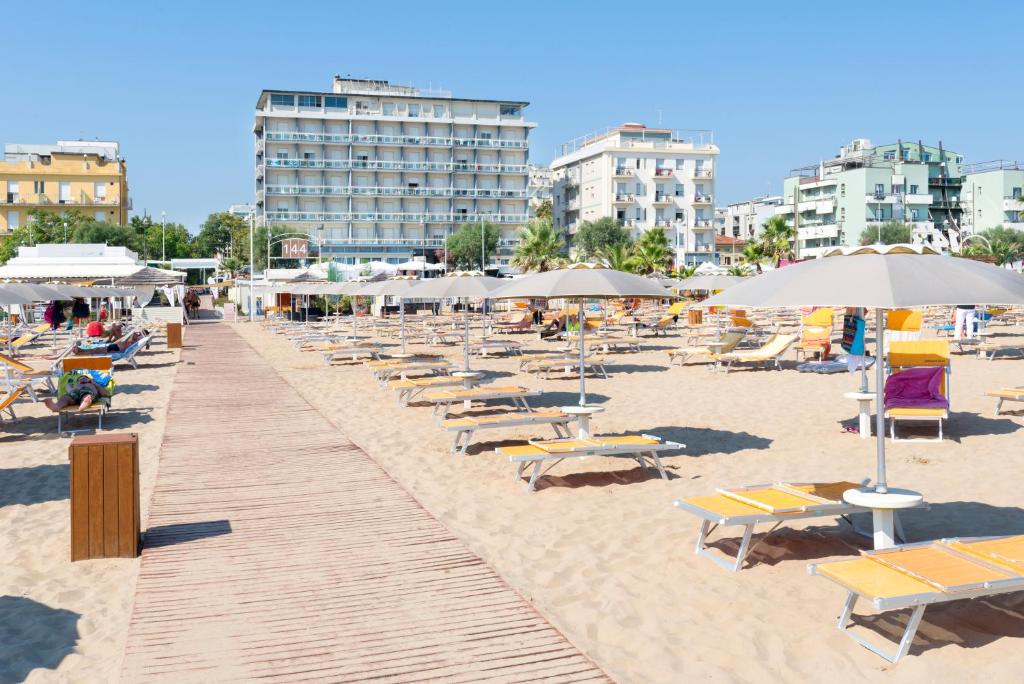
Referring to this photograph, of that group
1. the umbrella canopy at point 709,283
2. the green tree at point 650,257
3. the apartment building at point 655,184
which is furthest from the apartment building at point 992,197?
the umbrella canopy at point 709,283

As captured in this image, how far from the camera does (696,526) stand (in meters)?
6.80

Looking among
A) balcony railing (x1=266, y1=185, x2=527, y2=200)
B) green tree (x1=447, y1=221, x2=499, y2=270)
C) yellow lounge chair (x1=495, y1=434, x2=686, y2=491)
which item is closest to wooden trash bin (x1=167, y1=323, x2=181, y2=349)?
yellow lounge chair (x1=495, y1=434, x2=686, y2=491)

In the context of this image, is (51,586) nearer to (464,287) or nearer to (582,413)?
(582,413)

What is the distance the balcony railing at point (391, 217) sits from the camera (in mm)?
80750

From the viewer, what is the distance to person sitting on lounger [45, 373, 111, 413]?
11.3m

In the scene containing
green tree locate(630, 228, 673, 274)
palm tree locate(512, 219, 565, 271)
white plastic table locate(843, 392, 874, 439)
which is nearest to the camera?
white plastic table locate(843, 392, 874, 439)

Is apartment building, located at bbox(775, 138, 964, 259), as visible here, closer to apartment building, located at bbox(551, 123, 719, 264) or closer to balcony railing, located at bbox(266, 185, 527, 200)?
apartment building, located at bbox(551, 123, 719, 264)

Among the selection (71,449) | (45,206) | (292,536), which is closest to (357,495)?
(292,536)

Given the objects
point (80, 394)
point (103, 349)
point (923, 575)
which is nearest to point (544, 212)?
point (103, 349)

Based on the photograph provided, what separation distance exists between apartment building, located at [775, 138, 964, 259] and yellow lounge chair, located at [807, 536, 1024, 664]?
84675mm

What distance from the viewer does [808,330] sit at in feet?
62.8

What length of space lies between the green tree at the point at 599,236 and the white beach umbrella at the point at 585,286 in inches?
2698

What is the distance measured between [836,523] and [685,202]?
261 feet

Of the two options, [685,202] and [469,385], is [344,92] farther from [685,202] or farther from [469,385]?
[469,385]
